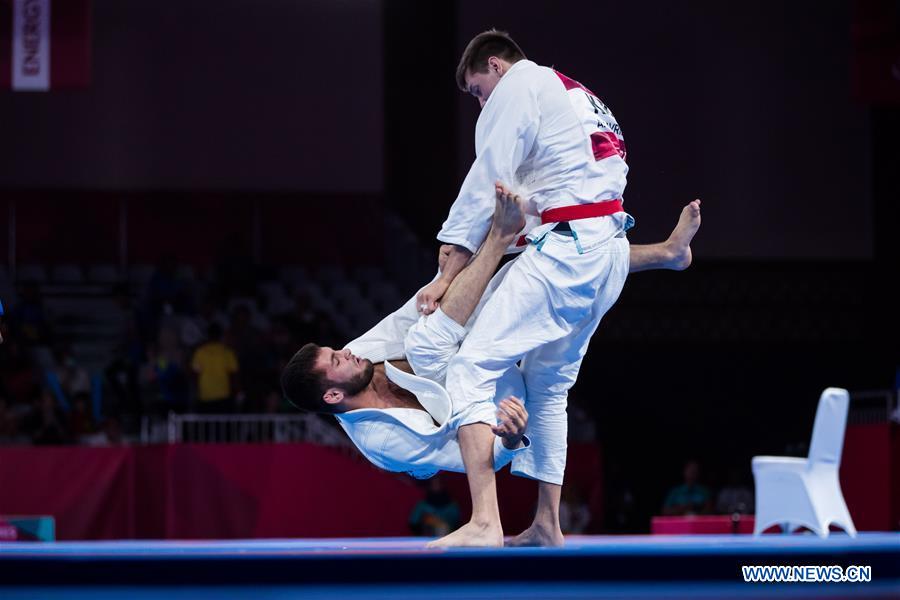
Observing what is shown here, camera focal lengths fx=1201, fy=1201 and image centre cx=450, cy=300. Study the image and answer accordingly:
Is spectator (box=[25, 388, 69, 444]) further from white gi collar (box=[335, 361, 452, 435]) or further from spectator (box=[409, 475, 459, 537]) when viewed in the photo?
white gi collar (box=[335, 361, 452, 435])

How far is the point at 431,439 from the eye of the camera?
123 inches

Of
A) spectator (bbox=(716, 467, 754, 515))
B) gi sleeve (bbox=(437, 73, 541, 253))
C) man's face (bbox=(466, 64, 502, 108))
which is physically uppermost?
man's face (bbox=(466, 64, 502, 108))

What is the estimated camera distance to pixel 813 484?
6.21 m

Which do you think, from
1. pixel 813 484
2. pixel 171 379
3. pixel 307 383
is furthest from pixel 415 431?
pixel 171 379

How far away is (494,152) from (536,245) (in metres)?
0.27

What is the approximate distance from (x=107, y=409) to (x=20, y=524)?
10.8ft

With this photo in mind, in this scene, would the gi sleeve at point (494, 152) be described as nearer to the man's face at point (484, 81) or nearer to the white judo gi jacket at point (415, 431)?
the man's face at point (484, 81)

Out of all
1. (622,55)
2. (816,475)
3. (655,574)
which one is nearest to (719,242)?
(622,55)

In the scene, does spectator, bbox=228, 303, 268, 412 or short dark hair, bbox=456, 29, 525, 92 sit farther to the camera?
spectator, bbox=228, 303, 268, 412

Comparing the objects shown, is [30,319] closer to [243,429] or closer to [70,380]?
[70,380]

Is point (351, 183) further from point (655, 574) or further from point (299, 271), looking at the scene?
point (655, 574)

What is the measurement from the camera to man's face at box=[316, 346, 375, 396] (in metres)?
3.14

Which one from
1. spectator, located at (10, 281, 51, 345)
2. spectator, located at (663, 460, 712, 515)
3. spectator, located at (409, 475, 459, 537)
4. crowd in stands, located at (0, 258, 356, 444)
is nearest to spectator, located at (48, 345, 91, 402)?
crowd in stands, located at (0, 258, 356, 444)

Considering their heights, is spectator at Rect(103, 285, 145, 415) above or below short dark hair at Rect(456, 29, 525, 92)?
below
